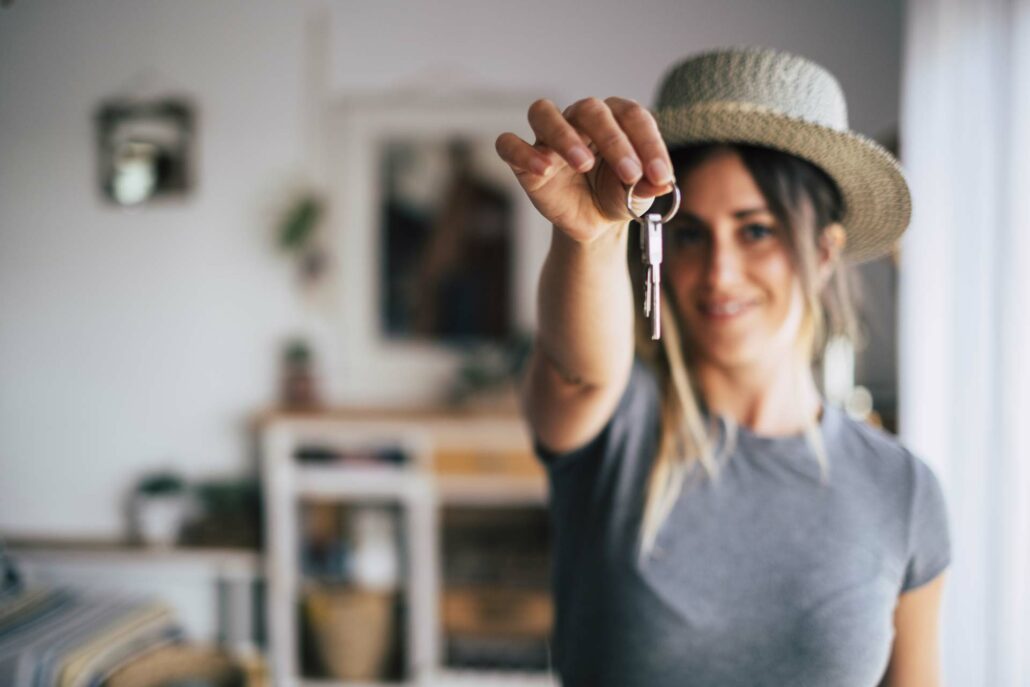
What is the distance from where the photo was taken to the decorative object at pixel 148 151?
211 cm

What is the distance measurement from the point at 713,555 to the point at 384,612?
157 cm

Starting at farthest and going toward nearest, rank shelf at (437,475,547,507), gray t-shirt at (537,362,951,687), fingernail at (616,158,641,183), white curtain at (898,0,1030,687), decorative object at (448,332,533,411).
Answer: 1. decorative object at (448,332,533,411)
2. shelf at (437,475,547,507)
3. white curtain at (898,0,1030,687)
4. gray t-shirt at (537,362,951,687)
5. fingernail at (616,158,641,183)

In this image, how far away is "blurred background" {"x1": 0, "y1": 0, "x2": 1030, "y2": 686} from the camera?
6.17 ft

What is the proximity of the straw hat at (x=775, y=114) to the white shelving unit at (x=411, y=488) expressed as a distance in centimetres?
132

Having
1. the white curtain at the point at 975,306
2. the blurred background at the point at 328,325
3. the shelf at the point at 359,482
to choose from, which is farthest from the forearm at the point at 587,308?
the shelf at the point at 359,482

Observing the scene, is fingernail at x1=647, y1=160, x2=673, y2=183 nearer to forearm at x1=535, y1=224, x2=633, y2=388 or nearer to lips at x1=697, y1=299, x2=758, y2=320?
forearm at x1=535, y1=224, x2=633, y2=388

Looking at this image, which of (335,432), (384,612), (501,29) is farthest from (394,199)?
(384,612)

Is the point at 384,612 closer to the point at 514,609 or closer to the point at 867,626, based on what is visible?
the point at 514,609

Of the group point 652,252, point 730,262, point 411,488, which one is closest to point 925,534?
point 730,262

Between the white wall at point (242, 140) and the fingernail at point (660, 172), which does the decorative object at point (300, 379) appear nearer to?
the white wall at point (242, 140)

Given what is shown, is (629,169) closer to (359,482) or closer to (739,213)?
(739,213)

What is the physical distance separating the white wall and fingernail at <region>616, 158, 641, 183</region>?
6.00 feet

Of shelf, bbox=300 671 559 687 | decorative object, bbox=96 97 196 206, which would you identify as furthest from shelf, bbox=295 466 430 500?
decorative object, bbox=96 97 196 206

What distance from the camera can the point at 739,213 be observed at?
0.55 m
